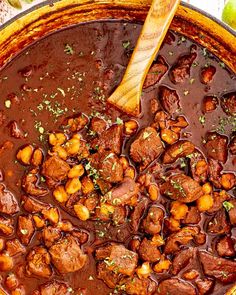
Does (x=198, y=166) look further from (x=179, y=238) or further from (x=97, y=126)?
(x=97, y=126)

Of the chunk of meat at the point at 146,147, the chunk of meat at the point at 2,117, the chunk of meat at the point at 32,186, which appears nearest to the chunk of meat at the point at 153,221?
the chunk of meat at the point at 146,147

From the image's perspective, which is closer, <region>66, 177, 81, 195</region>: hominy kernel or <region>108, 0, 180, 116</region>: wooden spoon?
<region>108, 0, 180, 116</region>: wooden spoon

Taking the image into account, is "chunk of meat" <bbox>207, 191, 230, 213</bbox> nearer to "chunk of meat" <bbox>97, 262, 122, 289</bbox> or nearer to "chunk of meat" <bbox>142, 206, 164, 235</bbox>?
"chunk of meat" <bbox>142, 206, 164, 235</bbox>

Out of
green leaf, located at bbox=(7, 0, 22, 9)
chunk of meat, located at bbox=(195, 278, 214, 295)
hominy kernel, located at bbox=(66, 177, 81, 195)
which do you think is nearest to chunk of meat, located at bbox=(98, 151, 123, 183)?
hominy kernel, located at bbox=(66, 177, 81, 195)

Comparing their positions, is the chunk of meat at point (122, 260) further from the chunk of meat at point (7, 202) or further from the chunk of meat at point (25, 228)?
the chunk of meat at point (7, 202)

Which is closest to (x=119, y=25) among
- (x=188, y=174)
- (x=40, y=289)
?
(x=188, y=174)

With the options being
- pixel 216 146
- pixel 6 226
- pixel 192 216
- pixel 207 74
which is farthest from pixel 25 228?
pixel 207 74
